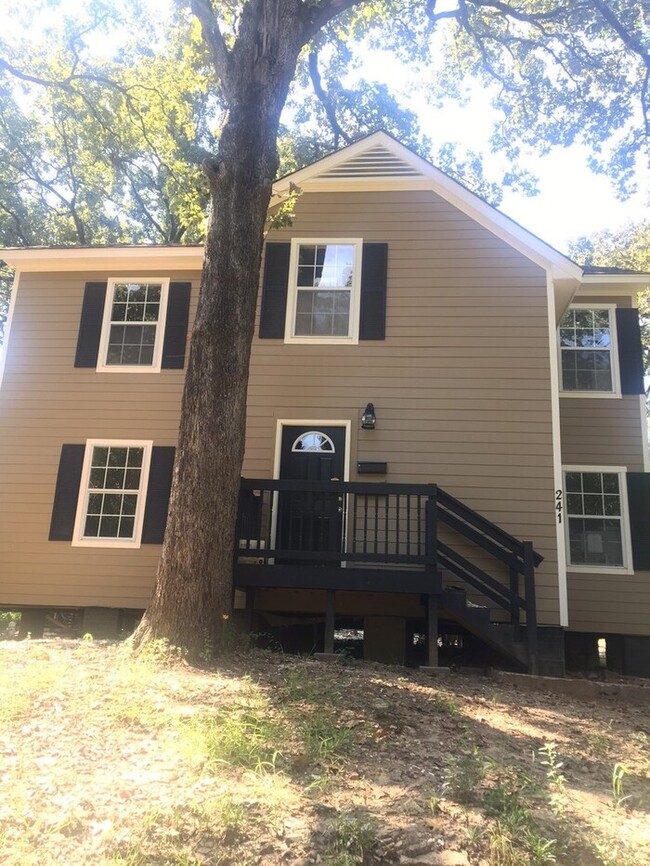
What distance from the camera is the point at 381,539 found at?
795cm

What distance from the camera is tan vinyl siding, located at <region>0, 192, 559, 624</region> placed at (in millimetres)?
8227

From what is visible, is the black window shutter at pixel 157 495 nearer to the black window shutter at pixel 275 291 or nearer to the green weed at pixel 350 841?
the black window shutter at pixel 275 291

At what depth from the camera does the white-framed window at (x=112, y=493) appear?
28.3 ft

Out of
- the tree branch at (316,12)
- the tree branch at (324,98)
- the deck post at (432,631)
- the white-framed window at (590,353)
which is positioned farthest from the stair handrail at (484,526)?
the tree branch at (324,98)

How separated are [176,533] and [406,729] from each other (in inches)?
99.4

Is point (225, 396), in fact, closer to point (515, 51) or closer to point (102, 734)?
point (102, 734)

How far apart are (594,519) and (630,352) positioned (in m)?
2.49

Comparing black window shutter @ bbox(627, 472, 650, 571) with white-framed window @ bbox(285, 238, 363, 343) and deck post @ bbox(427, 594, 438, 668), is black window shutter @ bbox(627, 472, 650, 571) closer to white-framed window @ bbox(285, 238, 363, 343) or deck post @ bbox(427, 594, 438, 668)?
deck post @ bbox(427, 594, 438, 668)

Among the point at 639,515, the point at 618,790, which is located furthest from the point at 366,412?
the point at 618,790

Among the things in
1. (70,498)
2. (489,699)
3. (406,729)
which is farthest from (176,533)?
(70,498)

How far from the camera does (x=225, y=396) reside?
5848mm

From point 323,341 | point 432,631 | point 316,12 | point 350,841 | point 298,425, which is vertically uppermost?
point 316,12

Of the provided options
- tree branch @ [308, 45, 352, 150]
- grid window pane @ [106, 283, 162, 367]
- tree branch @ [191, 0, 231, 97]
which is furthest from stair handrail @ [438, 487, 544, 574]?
tree branch @ [308, 45, 352, 150]

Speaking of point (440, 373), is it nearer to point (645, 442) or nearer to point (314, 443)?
point (314, 443)
